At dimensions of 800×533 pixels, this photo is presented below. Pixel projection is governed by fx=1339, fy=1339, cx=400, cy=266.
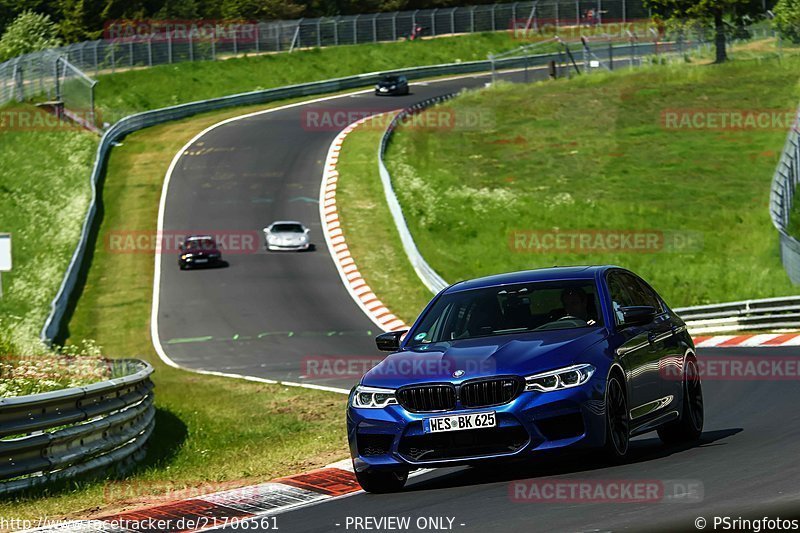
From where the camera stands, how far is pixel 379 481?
1029 cm

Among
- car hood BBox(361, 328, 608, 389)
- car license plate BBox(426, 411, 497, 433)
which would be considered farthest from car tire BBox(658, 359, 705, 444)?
car license plate BBox(426, 411, 497, 433)

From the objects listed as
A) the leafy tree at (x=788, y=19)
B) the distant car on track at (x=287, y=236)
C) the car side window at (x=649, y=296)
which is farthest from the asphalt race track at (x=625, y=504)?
the leafy tree at (x=788, y=19)

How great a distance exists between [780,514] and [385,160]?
157 feet

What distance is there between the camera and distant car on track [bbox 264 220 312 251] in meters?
44.5

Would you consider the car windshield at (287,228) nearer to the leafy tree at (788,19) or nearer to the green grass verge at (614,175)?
the green grass verge at (614,175)

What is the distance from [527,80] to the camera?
3036 inches

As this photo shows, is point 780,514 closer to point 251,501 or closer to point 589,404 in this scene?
point 589,404

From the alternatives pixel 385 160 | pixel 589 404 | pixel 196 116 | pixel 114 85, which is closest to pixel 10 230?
pixel 385 160

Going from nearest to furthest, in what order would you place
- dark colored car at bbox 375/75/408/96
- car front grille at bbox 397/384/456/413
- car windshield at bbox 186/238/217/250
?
car front grille at bbox 397/384/456/413, car windshield at bbox 186/238/217/250, dark colored car at bbox 375/75/408/96

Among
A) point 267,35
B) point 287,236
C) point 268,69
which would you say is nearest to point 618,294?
point 287,236

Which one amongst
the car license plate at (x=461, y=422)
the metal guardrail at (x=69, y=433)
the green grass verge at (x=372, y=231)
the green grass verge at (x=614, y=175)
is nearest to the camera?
the car license plate at (x=461, y=422)

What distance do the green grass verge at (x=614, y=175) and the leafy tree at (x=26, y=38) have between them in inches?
1231

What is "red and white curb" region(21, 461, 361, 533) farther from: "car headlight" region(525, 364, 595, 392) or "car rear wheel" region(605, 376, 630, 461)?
"car rear wheel" region(605, 376, 630, 461)

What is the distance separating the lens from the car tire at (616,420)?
32.4 ft
